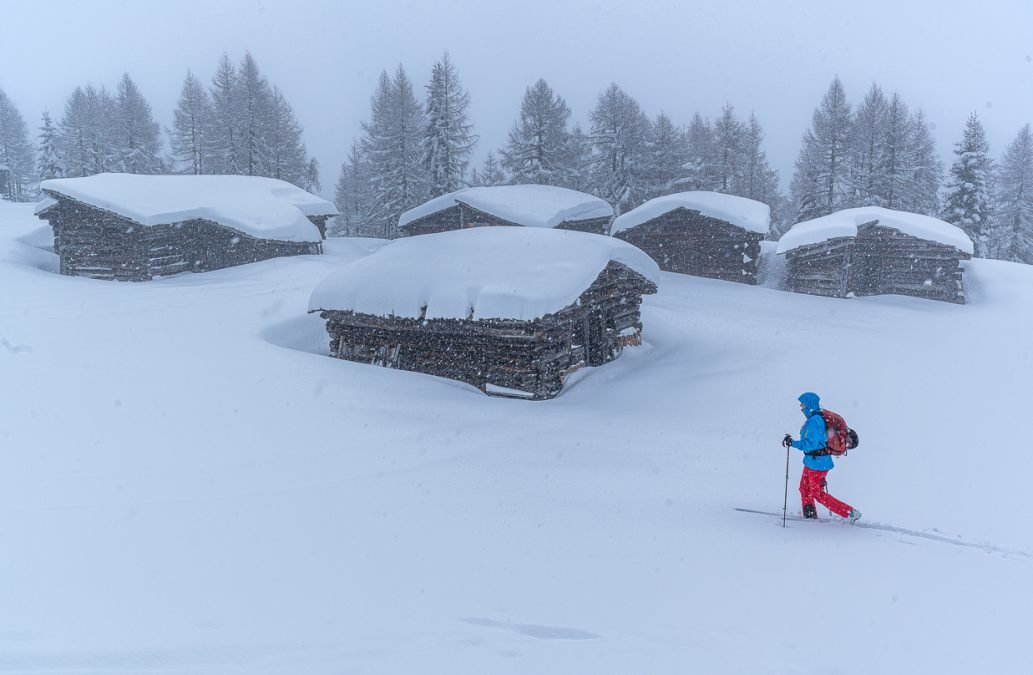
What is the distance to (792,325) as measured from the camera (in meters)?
19.8

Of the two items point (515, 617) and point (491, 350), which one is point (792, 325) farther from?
point (515, 617)

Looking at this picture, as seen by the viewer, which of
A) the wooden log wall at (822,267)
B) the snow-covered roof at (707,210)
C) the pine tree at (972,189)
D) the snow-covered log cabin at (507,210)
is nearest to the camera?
the wooden log wall at (822,267)

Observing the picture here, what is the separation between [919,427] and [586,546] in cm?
852

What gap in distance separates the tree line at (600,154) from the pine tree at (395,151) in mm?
101

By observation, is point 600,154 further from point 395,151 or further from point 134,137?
point 134,137

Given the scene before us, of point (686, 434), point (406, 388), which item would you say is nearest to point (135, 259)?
point (406, 388)

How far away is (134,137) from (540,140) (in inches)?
1179

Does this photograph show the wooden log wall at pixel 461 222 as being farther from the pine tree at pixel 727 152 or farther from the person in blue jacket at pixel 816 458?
the person in blue jacket at pixel 816 458

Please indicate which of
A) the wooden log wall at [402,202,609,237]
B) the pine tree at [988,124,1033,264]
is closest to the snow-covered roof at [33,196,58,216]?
the wooden log wall at [402,202,609,237]

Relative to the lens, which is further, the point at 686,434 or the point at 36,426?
the point at 686,434

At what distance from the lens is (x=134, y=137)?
49781 mm

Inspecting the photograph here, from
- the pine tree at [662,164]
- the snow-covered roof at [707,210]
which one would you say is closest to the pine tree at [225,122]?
the pine tree at [662,164]

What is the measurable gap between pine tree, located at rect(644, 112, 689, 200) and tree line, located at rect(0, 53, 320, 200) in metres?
24.7

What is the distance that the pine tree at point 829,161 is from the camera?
42.7 meters
